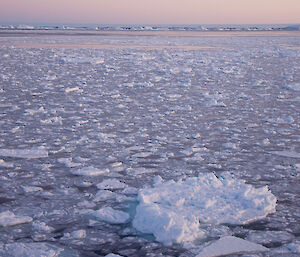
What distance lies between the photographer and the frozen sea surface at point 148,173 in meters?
2.65

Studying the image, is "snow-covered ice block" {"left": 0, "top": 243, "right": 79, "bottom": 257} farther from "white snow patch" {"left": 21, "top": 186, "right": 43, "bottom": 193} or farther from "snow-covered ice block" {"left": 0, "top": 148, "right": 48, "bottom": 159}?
"snow-covered ice block" {"left": 0, "top": 148, "right": 48, "bottom": 159}

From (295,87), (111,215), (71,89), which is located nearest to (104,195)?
(111,215)

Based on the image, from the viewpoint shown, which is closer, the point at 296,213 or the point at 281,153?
the point at 296,213

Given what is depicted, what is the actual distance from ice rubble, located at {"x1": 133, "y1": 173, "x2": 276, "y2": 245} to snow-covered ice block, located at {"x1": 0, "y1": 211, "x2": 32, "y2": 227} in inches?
30.3

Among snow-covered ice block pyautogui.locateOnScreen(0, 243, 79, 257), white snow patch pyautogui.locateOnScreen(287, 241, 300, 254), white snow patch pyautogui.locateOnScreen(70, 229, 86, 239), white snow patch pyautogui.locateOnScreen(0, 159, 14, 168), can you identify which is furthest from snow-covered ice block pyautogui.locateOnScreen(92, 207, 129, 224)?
white snow patch pyautogui.locateOnScreen(0, 159, 14, 168)

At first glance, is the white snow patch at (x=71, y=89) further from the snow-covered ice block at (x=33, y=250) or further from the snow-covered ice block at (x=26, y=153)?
the snow-covered ice block at (x=33, y=250)

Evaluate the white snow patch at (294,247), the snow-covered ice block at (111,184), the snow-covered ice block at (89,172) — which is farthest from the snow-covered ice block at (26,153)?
the white snow patch at (294,247)

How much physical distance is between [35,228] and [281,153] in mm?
2884

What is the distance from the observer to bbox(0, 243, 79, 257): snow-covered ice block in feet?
7.99

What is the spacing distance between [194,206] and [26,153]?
2147 mm

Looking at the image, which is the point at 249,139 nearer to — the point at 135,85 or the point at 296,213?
the point at 296,213

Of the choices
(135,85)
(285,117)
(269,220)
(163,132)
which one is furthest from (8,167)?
(135,85)

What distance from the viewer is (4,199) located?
128 inches

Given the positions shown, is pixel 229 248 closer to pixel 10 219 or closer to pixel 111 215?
pixel 111 215
